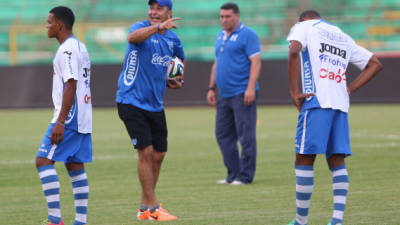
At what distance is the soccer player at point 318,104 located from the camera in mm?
6688

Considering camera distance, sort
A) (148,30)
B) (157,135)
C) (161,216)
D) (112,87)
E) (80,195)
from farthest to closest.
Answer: (112,87) → (157,135) → (161,216) → (148,30) → (80,195)

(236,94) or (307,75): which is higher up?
(307,75)

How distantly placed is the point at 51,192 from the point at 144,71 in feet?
5.70

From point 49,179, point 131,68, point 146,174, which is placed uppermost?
point 131,68

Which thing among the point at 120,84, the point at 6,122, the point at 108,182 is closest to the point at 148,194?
the point at 120,84

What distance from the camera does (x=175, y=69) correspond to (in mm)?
8297

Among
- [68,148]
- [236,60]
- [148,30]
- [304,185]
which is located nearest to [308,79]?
[304,185]

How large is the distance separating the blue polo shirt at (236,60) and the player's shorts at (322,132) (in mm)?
3956

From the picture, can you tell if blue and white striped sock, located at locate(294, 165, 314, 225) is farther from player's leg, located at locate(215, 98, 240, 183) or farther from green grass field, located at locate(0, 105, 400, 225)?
player's leg, located at locate(215, 98, 240, 183)

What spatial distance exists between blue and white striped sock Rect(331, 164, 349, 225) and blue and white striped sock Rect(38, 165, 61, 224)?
2354 mm

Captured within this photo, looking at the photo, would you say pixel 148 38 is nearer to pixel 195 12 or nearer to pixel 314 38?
pixel 314 38

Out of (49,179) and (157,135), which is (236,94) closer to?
(157,135)

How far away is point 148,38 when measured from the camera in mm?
7887

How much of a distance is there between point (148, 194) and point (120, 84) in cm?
116
